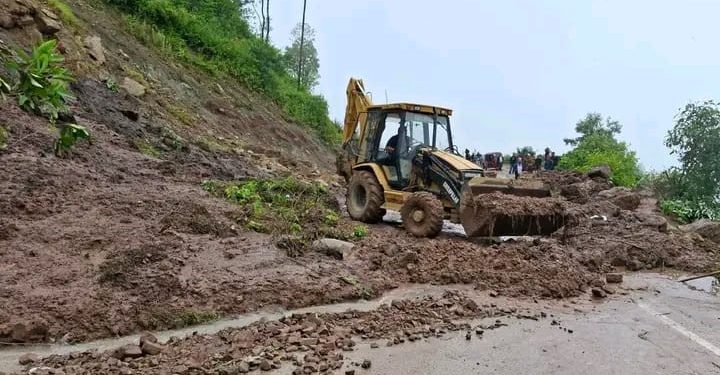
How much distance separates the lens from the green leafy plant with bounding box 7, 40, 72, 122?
2.30 meters

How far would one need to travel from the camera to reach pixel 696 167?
1748cm

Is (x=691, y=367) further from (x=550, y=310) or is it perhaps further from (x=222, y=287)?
(x=222, y=287)

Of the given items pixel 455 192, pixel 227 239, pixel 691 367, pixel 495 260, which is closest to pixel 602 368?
pixel 691 367

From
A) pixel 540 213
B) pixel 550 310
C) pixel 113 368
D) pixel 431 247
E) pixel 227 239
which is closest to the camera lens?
pixel 113 368

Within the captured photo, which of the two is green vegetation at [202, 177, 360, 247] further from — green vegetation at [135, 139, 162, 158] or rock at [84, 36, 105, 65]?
rock at [84, 36, 105, 65]

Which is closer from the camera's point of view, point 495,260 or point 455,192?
point 495,260

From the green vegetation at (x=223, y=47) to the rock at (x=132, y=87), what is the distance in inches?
209

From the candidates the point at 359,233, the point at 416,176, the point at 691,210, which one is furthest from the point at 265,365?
the point at 691,210

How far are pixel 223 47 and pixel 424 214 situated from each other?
1846 cm

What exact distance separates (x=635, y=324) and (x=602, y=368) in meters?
1.64

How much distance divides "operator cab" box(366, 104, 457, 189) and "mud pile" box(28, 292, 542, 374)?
561 centimetres

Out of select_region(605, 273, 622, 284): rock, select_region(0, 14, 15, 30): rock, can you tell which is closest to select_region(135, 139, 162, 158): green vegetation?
select_region(0, 14, 15, 30): rock

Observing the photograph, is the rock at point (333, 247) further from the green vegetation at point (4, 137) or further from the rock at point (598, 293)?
the green vegetation at point (4, 137)

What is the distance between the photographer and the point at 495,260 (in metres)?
8.27
